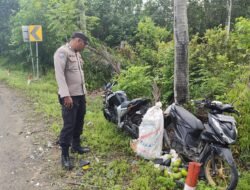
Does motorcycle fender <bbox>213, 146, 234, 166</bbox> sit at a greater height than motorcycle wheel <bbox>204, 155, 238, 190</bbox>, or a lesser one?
greater

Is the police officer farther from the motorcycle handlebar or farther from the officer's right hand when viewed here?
the motorcycle handlebar

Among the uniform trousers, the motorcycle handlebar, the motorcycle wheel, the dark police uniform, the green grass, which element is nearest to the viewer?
the motorcycle wheel

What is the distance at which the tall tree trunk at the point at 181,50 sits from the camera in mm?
5234

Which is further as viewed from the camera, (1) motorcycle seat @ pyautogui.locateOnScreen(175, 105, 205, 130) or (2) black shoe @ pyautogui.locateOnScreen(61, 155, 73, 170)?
(2) black shoe @ pyautogui.locateOnScreen(61, 155, 73, 170)

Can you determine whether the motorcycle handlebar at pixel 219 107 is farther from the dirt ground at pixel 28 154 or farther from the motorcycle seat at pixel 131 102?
the dirt ground at pixel 28 154

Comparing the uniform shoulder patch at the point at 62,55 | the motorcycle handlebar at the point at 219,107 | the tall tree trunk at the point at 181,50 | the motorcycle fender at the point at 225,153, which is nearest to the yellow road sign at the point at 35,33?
the tall tree trunk at the point at 181,50

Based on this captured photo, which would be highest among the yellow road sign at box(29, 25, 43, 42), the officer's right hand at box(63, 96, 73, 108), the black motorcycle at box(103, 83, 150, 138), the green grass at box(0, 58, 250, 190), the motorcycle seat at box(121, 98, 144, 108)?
the yellow road sign at box(29, 25, 43, 42)

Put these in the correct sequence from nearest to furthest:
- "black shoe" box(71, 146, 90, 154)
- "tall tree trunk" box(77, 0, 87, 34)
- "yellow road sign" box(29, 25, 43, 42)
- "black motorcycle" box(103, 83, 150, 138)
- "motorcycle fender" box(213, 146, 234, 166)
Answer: "motorcycle fender" box(213, 146, 234, 166) < "black shoe" box(71, 146, 90, 154) < "black motorcycle" box(103, 83, 150, 138) < "yellow road sign" box(29, 25, 43, 42) < "tall tree trunk" box(77, 0, 87, 34)

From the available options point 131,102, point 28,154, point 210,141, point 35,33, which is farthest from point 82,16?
point 210,141

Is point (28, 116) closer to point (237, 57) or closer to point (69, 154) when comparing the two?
point (69, 154)

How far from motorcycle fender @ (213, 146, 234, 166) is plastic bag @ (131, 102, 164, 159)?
42.3 inches

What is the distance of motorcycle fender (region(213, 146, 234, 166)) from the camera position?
3608mm

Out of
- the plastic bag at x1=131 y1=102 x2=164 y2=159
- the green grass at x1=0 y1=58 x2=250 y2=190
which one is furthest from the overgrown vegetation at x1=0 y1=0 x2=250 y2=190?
the plastic bag at x1=131 y1=102 x2=164 y2=159

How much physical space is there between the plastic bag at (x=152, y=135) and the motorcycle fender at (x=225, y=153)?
107 centimetres
